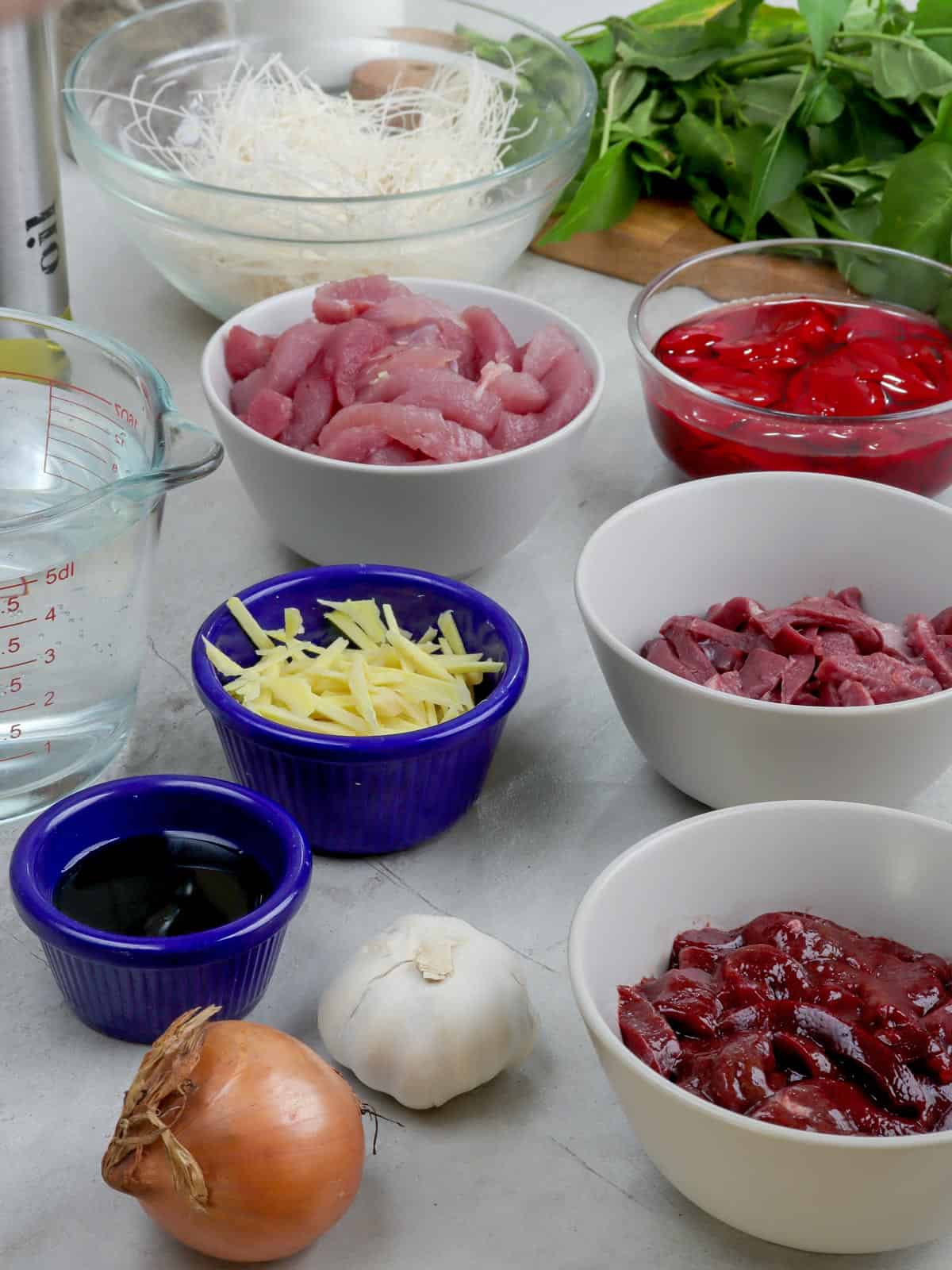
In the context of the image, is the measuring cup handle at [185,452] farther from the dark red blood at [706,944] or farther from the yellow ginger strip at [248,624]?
the dark red blood at [706,944]

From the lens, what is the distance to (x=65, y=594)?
117cm

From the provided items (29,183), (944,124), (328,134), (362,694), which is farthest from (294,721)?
(944,124)

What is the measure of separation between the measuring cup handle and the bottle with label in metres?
0.41

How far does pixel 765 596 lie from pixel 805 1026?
0.57 meters

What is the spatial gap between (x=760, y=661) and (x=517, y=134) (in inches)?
45.0

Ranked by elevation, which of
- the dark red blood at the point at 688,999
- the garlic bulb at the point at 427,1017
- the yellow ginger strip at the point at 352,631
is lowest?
the garlic bulb at the point at 427,1017

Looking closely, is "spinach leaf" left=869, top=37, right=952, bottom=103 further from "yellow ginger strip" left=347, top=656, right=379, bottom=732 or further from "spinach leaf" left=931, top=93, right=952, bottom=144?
"yellow ginger strip" left=347, top=656, right=379, bottom=732

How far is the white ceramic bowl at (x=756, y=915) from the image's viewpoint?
2.69 ft

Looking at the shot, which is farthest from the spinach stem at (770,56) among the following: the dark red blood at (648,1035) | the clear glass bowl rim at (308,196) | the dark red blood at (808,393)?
the dark red blood at (648,1035)

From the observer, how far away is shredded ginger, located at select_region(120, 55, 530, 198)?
75.5 inches

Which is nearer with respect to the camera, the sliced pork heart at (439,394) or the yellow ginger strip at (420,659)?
the yellow ginger strip at (420,659)

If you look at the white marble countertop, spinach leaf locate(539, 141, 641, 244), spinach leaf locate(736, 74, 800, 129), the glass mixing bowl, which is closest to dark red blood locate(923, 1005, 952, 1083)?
the white marble countertop

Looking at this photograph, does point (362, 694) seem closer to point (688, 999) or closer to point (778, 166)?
point (688, 999)

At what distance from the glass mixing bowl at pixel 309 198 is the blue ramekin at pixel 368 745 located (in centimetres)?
57
